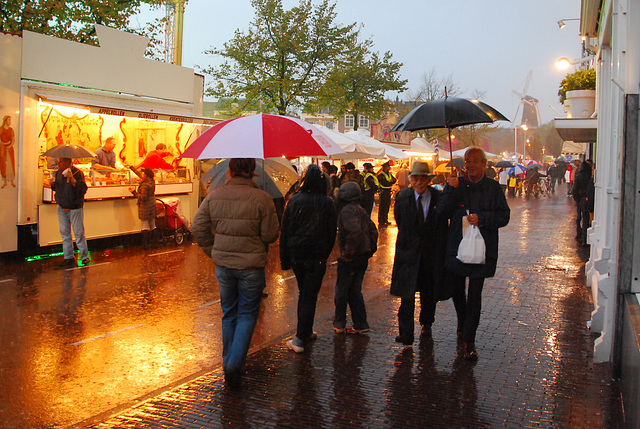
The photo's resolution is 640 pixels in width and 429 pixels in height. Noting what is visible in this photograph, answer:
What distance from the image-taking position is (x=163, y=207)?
13.9 metres

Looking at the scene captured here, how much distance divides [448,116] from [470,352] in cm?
245

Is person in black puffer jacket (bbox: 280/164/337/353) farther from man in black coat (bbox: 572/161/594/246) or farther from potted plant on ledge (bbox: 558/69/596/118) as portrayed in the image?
man in black coat (bbox: 572/161/594/246)

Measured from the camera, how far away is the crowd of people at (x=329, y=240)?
17.0ft

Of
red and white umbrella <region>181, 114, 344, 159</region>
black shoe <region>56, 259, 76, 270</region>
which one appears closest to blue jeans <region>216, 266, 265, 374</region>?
red and white umbrella <region>181, 114, 344, 159</region>

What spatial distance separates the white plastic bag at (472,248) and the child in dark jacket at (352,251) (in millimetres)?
1248

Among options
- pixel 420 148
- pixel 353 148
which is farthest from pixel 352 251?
pixel 420 148

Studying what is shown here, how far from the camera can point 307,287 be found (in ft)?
19.9

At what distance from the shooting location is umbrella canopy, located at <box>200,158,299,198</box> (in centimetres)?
790

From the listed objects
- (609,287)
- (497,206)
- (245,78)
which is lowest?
(609,287)

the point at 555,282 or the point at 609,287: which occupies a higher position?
the point at 609,287

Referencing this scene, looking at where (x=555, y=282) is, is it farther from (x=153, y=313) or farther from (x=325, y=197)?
(x=153, y=313)

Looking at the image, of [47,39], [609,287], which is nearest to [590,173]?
[609,287]

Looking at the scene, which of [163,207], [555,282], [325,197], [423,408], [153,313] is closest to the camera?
[423,408]

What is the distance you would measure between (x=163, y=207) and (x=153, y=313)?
6412 mm
